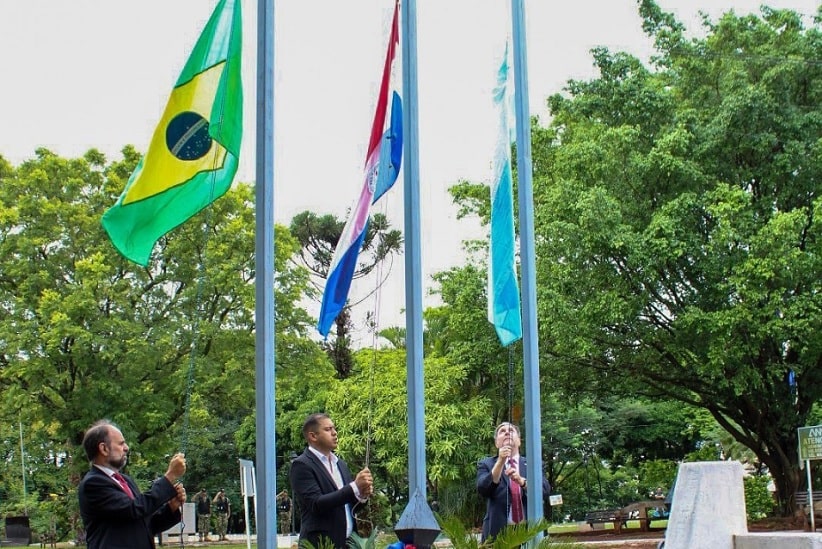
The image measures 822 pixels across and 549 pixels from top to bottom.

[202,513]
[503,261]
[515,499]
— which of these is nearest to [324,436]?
[515,499]

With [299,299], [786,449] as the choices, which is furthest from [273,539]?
[299,299]

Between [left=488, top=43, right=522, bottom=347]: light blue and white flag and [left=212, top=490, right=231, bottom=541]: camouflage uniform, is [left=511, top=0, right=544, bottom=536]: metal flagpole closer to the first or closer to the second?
[left=488, top=43, right=522, bottom=347]: light blue and white flag

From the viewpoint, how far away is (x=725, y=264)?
72.1ft

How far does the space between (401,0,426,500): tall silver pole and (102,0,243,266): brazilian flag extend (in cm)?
150

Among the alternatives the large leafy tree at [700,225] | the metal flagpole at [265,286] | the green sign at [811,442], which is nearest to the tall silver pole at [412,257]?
the metal flagpole at [265,286]

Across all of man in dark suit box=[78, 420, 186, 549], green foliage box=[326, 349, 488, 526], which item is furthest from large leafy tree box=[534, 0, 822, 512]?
man in dark suit box=[78, 420, 186, 549]

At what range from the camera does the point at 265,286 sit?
699cm

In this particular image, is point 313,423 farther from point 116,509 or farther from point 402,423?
point 402,423

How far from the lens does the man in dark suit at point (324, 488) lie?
20.4 feet

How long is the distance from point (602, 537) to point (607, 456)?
Answer: 15.4 meters

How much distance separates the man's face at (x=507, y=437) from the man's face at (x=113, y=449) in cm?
269

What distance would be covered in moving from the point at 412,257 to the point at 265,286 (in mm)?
1563

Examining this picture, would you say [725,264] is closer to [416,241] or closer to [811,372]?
[811,372]

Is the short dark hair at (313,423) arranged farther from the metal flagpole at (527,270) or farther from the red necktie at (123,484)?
the metal flagpole at (527,270)
